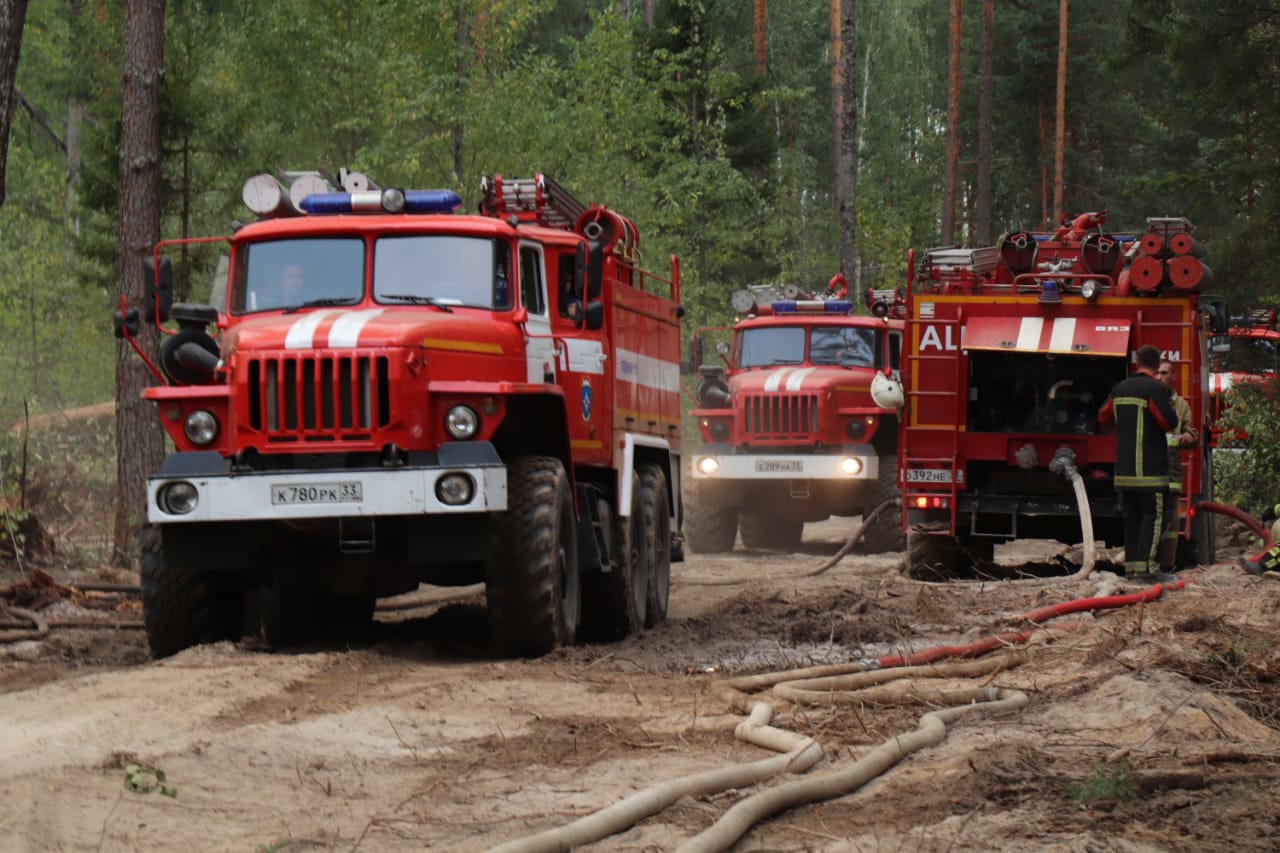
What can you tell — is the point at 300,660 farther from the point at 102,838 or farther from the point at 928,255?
the point at 928,255

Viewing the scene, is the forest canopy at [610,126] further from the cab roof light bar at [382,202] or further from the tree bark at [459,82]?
the cab roof light bar at [382,202]

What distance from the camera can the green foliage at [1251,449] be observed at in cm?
1981

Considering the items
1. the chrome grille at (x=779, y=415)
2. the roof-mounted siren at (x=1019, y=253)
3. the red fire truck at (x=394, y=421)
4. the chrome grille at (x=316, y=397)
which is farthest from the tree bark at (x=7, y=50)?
the chrome grille at (x=779, y=415)

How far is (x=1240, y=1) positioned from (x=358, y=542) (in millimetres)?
15142

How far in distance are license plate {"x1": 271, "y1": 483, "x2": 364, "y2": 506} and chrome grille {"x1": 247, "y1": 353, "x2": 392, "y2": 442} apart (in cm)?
31

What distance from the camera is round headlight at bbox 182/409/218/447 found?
964 centimetres

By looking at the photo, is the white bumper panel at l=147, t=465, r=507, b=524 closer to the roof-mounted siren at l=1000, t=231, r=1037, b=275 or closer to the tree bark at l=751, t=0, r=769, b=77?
the roof-mounted siren at l=1000, t=231, r=1037, b=275

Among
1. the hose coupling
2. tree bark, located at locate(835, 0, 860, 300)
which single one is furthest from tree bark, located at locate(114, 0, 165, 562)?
tree bark, located at locate(835, 0, 860, 300)

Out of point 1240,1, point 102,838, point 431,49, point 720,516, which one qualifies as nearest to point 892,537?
point 720,516

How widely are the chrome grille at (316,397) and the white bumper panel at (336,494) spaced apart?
273 millimetres

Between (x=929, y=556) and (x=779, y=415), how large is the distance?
4172 millimetres

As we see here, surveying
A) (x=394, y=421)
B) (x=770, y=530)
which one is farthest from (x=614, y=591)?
(x=770, y=530)

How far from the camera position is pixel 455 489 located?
9133mm

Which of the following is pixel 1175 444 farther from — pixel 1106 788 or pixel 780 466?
pixel 1106 788
